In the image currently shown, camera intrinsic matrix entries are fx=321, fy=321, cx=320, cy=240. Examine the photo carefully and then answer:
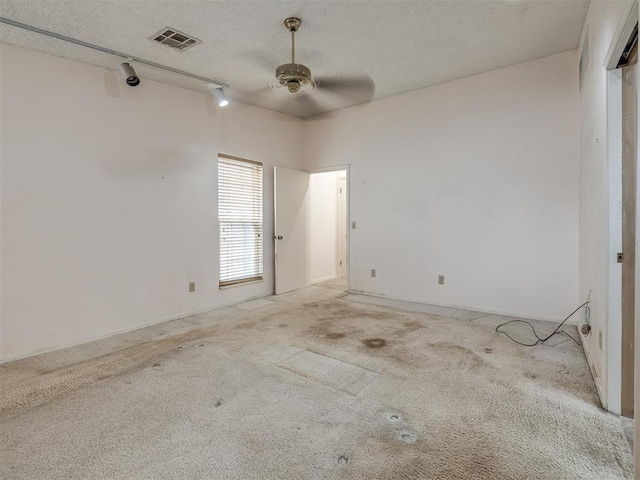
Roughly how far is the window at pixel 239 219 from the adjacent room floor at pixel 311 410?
1.53 metres

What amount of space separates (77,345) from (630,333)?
438 centimetres

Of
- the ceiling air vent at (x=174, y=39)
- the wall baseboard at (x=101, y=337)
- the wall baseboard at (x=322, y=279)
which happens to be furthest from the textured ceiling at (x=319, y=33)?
the wall baseboard at (x=322, y=279)

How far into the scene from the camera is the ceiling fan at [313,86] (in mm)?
A: 2896

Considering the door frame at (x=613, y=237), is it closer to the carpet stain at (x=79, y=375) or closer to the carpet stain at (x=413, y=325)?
the carpet stain at (x=413, y=325)

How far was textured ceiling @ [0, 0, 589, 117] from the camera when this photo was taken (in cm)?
256

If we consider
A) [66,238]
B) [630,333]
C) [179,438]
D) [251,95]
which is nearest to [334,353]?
[179,438]

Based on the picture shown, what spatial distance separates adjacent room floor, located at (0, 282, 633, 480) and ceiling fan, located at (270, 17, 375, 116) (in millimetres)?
2478

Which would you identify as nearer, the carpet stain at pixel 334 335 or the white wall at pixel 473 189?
the carpet stain at pixel 334 335

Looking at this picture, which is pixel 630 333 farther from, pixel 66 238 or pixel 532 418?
pixel 66 238

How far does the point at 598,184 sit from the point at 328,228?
4.43 meters

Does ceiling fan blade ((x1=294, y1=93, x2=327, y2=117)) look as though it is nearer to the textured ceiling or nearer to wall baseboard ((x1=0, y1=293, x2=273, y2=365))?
the textured ceiling

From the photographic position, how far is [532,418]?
187cm

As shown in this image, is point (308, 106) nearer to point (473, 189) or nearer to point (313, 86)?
point (313, 86)

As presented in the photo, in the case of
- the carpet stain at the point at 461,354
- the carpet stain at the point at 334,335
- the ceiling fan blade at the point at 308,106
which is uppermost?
the ceiling fan blade at the point at 308,106
